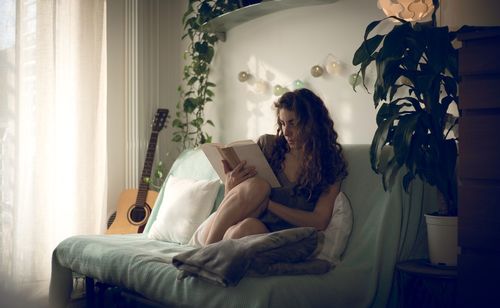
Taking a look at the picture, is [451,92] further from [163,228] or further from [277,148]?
[163,228]

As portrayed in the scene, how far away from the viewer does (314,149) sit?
7.51 ft

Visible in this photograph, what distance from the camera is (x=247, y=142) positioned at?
2326 millimetres

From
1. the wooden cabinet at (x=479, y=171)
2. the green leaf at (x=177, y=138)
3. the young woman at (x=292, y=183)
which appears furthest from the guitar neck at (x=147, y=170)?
the wooden cabinet at (x=479, y=171)

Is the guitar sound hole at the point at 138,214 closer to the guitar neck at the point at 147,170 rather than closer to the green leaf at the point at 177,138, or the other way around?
the guitar neck at the point at 147,170

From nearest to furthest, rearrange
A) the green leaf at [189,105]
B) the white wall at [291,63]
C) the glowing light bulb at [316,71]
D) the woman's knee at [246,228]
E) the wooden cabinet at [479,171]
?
the wooden cabinet at [479,171] < the woman's knee at [246,228] < the white wall at [291,63] < the glowing light bulb at [316,71] < the green leaf at [189,105]

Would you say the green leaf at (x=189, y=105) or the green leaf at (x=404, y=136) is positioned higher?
the green leaf at (x=189, y=105)

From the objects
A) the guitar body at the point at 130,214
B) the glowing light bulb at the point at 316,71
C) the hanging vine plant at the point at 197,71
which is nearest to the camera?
the glowing light bulb at the point at 316,71

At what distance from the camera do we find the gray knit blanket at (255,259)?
5.84ft

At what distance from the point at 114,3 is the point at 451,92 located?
2282 millimetres

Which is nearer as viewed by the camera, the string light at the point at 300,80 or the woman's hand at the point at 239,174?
the woman's hand at the point at 239,174

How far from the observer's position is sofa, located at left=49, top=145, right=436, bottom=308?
1.78 metres

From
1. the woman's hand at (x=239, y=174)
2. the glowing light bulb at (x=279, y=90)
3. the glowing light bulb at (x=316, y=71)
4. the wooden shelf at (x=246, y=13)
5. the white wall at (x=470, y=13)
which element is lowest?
A: the woman's hand at (x=239, y=174)

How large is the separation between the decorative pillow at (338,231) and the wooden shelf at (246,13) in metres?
1.03

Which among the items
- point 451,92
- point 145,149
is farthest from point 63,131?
point 451,92
